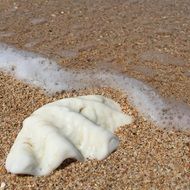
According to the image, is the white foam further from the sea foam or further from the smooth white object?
the smooth white object

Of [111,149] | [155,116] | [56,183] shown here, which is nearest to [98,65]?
[155,116]

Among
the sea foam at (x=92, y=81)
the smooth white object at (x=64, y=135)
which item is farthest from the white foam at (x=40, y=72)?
the smooth white object at (x=64, y=135)

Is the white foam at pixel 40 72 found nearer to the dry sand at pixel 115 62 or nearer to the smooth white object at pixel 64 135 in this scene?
the dry sand at pixel 115 62

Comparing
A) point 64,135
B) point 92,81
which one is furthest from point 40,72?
point 64,135

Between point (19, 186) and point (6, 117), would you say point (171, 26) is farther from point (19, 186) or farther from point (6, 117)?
point (19, 186)

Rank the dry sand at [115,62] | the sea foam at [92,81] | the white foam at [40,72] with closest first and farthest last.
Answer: the dry sand at [115,62], the sea foam at [92,81], the white foam at [40,72]

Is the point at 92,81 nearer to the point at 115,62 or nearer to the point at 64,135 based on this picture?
the point at 115,62
